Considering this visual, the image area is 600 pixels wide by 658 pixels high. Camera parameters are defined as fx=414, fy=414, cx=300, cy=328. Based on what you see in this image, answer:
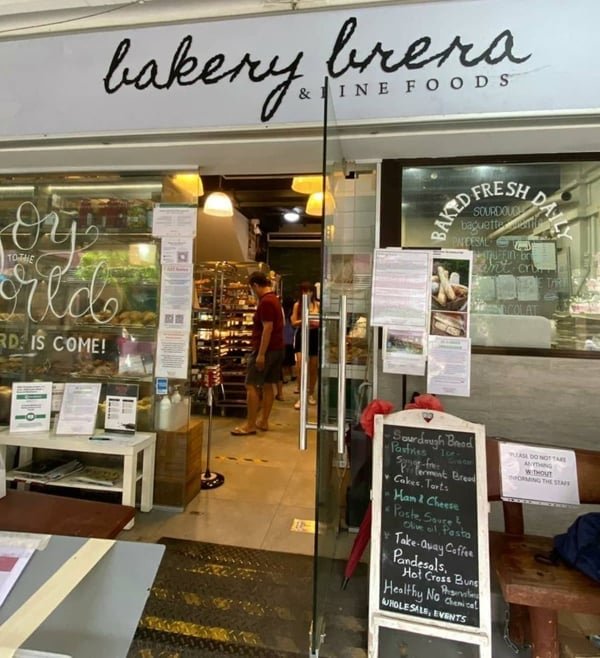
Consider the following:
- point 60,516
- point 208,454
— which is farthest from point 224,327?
point 60,516

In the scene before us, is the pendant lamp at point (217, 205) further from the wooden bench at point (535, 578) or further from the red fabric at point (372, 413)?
the wooden bench at point (535, 578)

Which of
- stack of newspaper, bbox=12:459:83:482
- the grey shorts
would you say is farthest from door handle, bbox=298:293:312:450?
the grey shorts

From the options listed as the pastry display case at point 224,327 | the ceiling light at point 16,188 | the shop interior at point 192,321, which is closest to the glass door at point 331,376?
the shop interior at point 192,321

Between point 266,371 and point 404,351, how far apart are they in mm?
2210

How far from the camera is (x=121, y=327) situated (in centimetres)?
311

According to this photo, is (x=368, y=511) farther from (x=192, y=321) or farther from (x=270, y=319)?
(x=270, y=319)

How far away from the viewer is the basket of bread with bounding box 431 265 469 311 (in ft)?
8.23

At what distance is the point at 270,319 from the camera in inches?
171

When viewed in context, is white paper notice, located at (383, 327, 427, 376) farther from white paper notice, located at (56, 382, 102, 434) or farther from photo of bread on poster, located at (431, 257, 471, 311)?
white paper notice, located at (56, 382, 102, 434)

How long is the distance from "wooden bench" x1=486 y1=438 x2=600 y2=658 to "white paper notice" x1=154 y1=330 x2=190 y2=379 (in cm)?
200

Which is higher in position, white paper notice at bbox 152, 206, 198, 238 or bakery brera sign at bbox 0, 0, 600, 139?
bakery brera sign at bbox 0, 0, 600, 139

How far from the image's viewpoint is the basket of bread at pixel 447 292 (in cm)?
251

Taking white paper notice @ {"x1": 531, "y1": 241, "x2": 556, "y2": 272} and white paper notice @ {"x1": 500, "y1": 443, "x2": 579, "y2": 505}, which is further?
white paper notice @ {"x1": 531, "y1": 241, "x2": 556, "y2": 272}

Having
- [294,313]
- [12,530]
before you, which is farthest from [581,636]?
[294,313]
